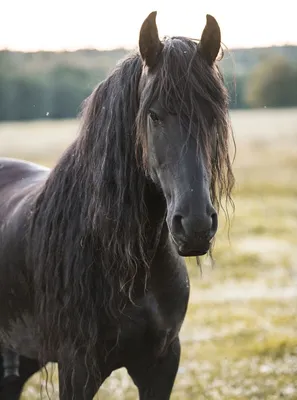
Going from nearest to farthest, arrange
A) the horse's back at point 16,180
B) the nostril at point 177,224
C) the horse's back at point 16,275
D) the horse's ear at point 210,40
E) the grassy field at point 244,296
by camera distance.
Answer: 1. the nostril at point 177,224
2. the horse's ear at point 210,40
3. the horse's back at point 16,275
4. the horse's back at point 16,180
5. the grassy field at point 244,296

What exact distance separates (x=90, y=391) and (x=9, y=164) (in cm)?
173

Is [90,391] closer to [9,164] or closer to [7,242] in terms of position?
[7,242]

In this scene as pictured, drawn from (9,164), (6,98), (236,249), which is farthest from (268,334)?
(6,98)

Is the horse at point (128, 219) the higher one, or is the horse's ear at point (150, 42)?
the horse's ear at point (150, 42)

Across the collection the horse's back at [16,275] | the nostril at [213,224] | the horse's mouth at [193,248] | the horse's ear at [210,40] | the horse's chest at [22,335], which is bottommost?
the horse's chest at [22,335]

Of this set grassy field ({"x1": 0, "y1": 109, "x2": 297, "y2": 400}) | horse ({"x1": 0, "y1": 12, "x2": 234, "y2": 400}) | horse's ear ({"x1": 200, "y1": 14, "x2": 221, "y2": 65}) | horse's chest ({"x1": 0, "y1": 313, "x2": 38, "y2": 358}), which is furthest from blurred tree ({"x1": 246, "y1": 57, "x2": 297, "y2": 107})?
horse's ear ({"x1": 200, "y1": 14, "x2": 221, "y2": 65})

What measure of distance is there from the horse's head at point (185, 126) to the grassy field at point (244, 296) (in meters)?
0.63

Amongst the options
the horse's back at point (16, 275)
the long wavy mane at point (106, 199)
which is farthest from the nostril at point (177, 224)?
the horse's back at point (16, 275)

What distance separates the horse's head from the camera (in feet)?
9.90

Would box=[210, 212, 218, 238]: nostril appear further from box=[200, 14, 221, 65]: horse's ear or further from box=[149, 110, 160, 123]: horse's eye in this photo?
box=[200, 14, 221, 65]: horse's ear

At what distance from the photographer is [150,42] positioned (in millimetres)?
3271

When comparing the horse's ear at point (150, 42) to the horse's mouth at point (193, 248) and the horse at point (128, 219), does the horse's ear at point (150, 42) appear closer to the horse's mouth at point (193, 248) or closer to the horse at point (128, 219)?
the horse at point (128, 219)

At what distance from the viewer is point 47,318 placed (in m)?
3.69

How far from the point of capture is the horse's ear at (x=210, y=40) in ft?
10.8
